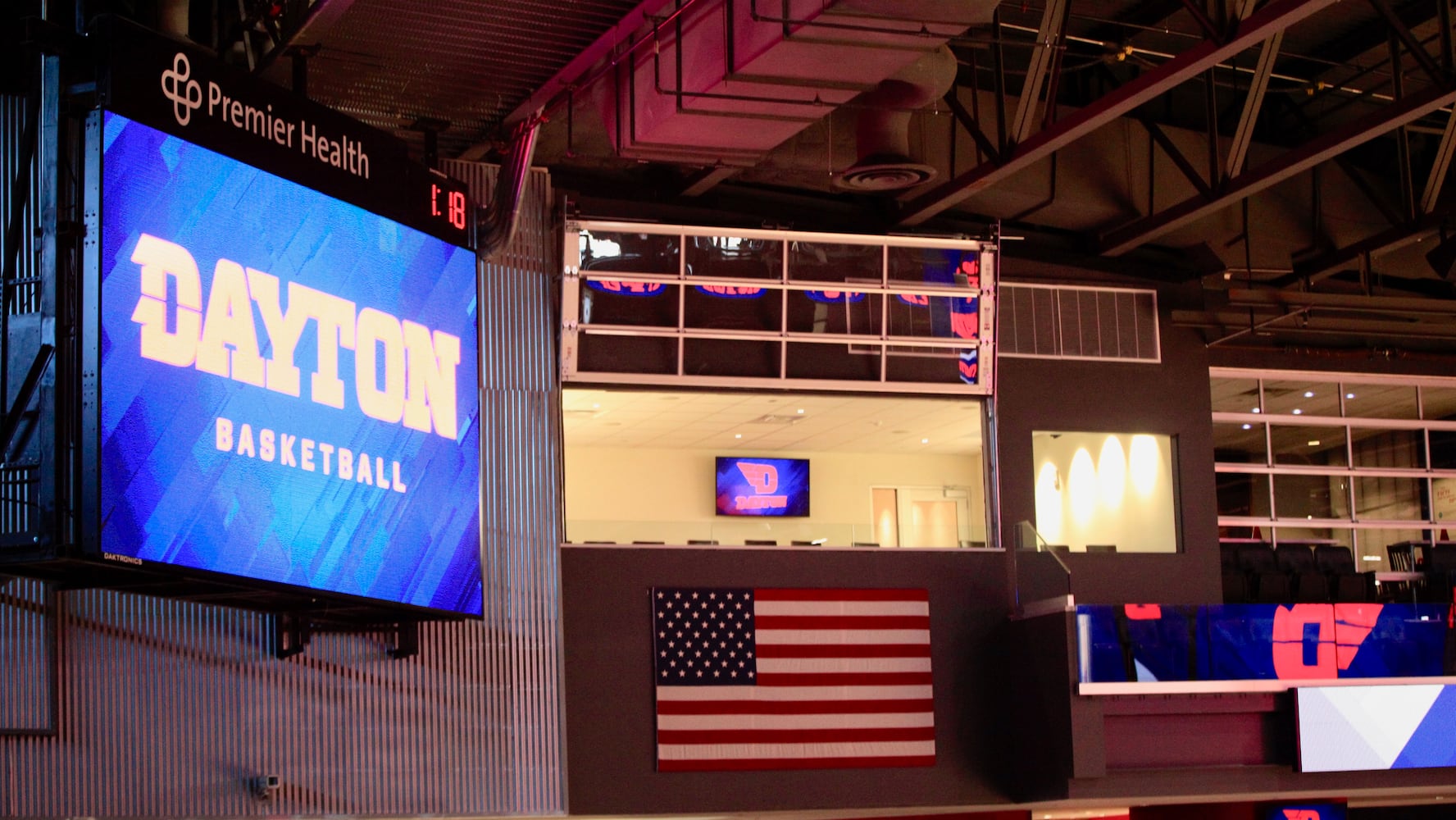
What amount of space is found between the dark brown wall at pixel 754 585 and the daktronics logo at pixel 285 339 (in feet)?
11.1

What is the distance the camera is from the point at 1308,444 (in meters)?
19.7

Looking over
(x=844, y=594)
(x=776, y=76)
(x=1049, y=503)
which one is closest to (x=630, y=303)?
(x=844, y=594)

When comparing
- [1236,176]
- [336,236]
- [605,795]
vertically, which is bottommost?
[605,795]

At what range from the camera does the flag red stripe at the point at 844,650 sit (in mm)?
15656

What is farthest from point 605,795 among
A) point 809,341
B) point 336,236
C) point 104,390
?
point 104,390

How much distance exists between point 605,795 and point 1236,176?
8543 mm

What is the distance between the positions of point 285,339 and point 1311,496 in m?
13.2

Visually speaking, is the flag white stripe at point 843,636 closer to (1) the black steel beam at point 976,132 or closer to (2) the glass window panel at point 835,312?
(2) the glass window panel at point 835,312

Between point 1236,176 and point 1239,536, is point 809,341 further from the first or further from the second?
point 1239,536

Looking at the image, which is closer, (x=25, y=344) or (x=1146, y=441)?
(x=25, y=344)

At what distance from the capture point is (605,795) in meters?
14.8

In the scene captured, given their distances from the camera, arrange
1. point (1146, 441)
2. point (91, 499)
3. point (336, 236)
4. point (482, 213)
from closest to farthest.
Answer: point (91, 499)
point (336, 236)
point (482, 213)
point (1146, 441)

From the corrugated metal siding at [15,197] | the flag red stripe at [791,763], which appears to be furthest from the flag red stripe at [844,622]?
the corrugated metal siding at [15,197]

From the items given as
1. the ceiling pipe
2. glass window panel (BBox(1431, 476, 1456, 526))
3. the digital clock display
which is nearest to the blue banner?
glass window panel (BBox(1431, 476, 1456, 526))
